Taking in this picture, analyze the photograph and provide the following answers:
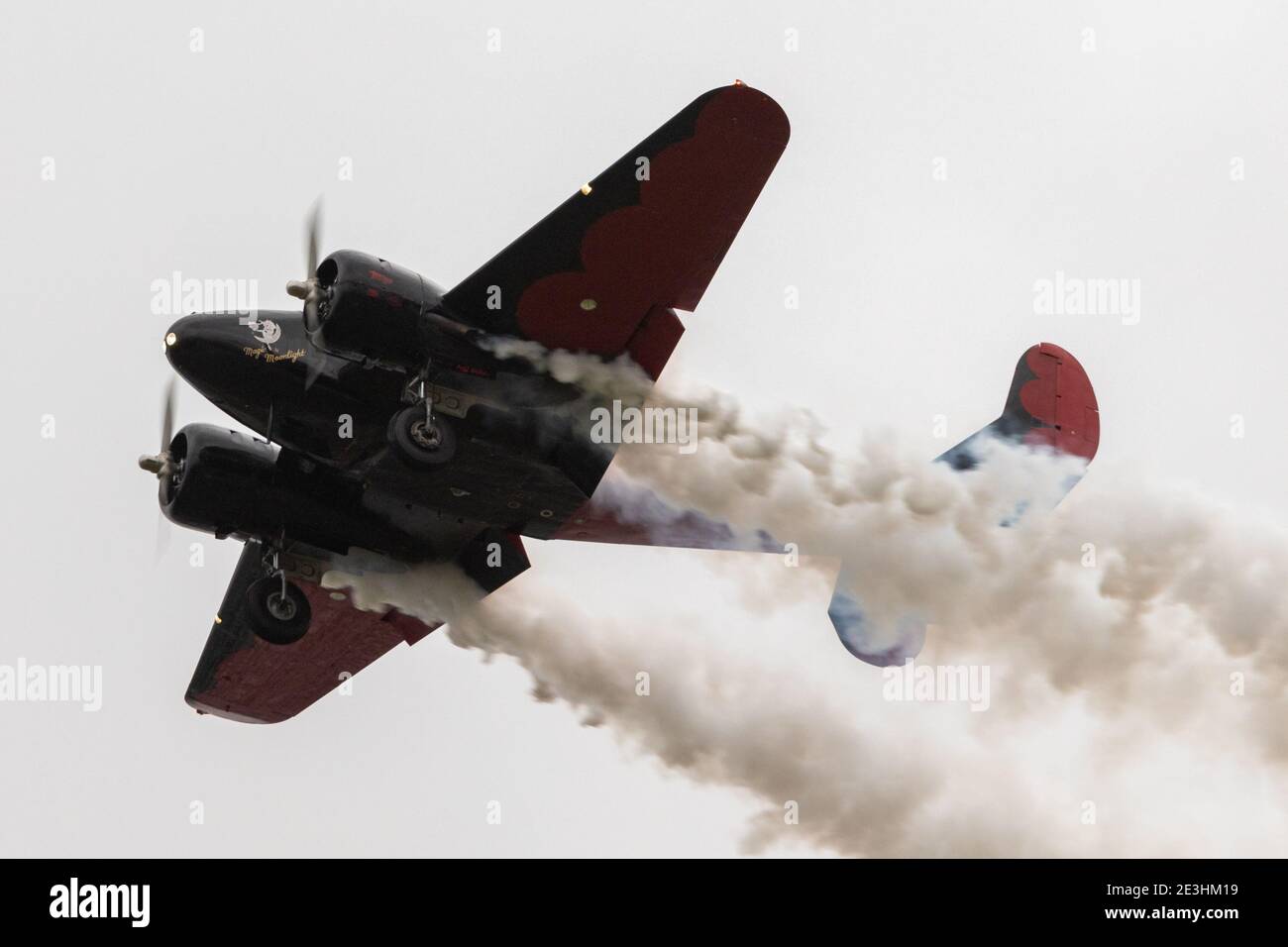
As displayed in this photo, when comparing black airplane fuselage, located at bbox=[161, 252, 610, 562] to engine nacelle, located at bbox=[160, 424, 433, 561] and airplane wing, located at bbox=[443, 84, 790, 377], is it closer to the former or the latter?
engine nacelle, located at bbox=[160, 424, 433, 561]

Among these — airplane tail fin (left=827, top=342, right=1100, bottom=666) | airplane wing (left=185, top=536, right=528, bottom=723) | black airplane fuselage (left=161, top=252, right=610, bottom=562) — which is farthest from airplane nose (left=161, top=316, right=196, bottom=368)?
airplane tail fin (left=827, top=342, right=1100, bottom=666)

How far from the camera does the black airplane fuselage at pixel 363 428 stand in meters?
20.5

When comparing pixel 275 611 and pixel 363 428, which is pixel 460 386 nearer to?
pixel 363 428

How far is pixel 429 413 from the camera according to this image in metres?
20.6

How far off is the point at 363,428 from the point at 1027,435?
11032 millimetres

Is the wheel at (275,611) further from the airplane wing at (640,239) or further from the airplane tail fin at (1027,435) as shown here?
the airplane tail fin at (1027,435)

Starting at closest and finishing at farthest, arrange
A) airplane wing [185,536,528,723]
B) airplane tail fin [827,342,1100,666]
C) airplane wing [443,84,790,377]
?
airplane wing [443,84,790,377] → airplane tail fin [827,342,1100,666] → airplane wing [185,536,528,723]

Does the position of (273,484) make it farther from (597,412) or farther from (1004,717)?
(1004,717)

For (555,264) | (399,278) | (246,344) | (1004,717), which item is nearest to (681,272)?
(555,264)

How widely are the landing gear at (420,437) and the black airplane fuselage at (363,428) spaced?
0.32 feet

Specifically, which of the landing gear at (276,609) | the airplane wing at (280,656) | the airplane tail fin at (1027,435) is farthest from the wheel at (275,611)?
the airplane tail fin at (1027,435)

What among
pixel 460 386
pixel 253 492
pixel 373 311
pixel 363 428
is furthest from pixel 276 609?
pixel 373 311

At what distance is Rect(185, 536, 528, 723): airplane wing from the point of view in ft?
83.7

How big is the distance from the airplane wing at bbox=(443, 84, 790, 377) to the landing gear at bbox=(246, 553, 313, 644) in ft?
15.0
